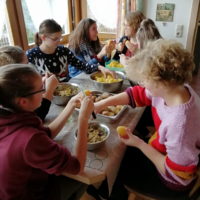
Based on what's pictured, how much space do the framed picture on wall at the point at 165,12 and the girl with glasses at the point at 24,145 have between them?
299cm

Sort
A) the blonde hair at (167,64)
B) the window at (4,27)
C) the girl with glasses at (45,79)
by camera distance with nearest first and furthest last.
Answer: the blonde hair at (167,64) → the girl with glasses at (45,79) → the window at (4,27)

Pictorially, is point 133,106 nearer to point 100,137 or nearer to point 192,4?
point 100,137

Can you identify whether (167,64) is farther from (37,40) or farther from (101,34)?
(101,34)

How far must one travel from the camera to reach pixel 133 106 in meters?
1.19

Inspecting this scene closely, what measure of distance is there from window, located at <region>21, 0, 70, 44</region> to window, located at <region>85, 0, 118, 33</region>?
1.55 ft

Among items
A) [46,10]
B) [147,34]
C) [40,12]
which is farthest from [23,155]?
[46,10]

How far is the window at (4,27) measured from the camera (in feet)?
6.45

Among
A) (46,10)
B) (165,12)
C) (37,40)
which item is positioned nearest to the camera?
(37,40)

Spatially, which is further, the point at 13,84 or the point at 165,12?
the point at 165,12

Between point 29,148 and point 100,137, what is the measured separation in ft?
1.12

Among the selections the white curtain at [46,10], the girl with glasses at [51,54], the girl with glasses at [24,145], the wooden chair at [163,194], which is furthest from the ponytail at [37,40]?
the wooden chair at [163,194]

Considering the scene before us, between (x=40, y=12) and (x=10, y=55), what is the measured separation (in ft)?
5.68

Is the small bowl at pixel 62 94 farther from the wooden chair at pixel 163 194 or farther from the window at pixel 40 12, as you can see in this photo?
the window at pixel 40 12

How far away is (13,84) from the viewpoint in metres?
0.71
